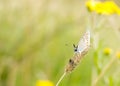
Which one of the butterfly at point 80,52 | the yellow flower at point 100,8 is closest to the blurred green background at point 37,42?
the yellow flower at point 100,8

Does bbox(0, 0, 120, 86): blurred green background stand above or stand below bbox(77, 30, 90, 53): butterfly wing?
below

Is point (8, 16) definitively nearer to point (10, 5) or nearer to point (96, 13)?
point (10, 5)

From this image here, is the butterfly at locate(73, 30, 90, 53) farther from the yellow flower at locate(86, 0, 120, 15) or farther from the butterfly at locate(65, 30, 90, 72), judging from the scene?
the yellow flower at locate(86, 0, 120, 15)

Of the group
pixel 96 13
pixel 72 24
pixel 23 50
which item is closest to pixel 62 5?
pixel 72 24

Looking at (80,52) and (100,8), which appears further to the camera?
(100,8)

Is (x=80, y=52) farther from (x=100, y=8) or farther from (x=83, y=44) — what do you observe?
(x=100, y=8)

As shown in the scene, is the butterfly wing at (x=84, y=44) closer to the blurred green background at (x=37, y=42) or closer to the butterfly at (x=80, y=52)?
the butterfly at (x=80, y=52)

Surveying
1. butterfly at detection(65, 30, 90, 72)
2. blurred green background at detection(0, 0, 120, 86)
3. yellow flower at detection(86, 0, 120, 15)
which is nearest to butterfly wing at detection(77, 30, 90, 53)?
butterfly at detection(65, 30, 90, 72)

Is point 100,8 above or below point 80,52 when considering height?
below

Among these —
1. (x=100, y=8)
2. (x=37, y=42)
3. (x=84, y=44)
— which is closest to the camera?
(x=84, y=44)

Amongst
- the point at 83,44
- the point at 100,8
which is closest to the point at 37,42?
the point at 100,8

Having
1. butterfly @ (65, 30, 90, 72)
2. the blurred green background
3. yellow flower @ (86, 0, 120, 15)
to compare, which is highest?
butterfly @ (65, 30, 90, 72)
